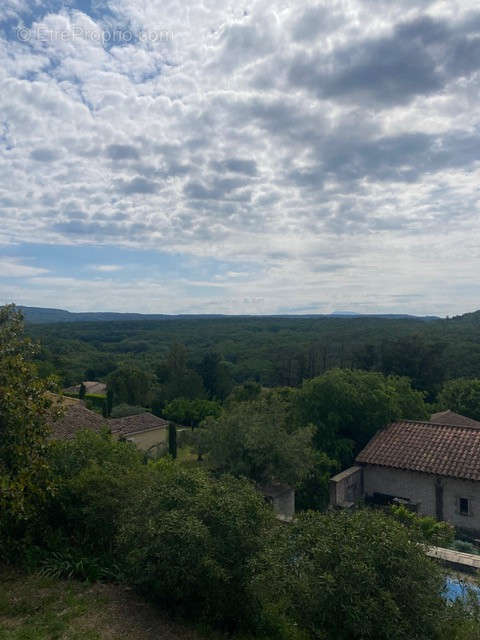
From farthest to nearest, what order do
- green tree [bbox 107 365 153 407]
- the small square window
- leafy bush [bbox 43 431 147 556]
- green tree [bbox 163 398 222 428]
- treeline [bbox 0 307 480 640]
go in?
green tree [bbox 107 365 153 407], green tree [bbox 163 398 222 428], the small square window, leafy bush [bbox 43 431 147 556], treeline [bbox 0 307 480 640]

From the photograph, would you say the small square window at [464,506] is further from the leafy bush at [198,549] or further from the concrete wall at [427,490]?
the leafy bush at [198,549]

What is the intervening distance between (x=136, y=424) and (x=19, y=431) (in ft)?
90.1

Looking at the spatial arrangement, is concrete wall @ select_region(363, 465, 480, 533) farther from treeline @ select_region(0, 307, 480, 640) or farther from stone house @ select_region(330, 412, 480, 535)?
treeline @ select_region(0, 307, 480, 640)

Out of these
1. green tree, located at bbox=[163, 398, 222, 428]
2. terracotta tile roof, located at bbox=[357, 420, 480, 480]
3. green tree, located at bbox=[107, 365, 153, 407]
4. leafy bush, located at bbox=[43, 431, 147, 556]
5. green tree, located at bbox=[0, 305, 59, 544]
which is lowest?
green tree, located at bbox=[163, 398, 222, 428]

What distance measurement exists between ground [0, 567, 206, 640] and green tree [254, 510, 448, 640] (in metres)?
1.69

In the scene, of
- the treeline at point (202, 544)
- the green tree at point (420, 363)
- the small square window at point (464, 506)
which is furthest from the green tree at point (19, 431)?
the green tree at point (420, 363)

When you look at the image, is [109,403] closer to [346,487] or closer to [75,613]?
[346,487]

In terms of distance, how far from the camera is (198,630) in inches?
252

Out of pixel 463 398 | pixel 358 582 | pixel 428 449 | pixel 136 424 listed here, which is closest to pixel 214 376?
pixel 136 424

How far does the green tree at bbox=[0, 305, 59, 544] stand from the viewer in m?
7.18

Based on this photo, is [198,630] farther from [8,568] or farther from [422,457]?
[422,457]

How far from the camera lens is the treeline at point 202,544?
5.48m

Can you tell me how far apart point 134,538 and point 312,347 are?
5545cm

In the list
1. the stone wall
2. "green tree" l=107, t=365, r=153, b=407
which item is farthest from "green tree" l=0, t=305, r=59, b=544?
"green tree" l=107, t=365, r=153, b=407
